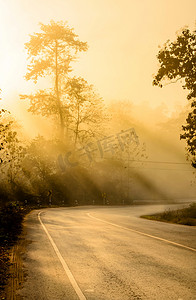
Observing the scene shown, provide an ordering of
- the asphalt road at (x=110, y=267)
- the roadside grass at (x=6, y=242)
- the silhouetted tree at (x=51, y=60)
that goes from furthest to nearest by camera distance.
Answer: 1. the silhouetted tree at (x=51, y=60)
2. the roadside grass at (x=6, y=242)
3. the asphalt road at (x=110, y=267)

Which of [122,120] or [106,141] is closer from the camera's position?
[106,141]

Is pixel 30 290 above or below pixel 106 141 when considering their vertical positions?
below

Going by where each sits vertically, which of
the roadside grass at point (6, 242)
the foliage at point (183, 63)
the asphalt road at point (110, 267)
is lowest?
the asphalt road at point (110, 267)

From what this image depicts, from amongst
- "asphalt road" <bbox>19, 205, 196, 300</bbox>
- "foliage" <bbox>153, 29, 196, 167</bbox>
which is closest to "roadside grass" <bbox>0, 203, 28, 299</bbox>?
"asphalt road" <bbox>19, 205, 196, 300</bbox>

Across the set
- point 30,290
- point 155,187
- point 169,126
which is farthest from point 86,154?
point 30,290

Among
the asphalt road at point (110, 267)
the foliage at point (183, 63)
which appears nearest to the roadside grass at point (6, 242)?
the asphalt road at point (110, 267)

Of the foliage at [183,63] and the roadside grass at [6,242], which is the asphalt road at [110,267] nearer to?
the roadside grass at [6,242]

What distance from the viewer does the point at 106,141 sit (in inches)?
2601

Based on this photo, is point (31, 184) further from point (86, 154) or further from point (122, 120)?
point (122, 120)

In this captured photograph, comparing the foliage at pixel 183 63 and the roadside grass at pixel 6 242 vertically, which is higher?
the foliage at pixel 183 63

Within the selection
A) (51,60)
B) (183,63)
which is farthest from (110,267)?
(51,60)

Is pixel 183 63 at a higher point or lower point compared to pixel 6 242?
higher

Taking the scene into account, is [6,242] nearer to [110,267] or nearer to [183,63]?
[110,267]

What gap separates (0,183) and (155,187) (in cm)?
4485
